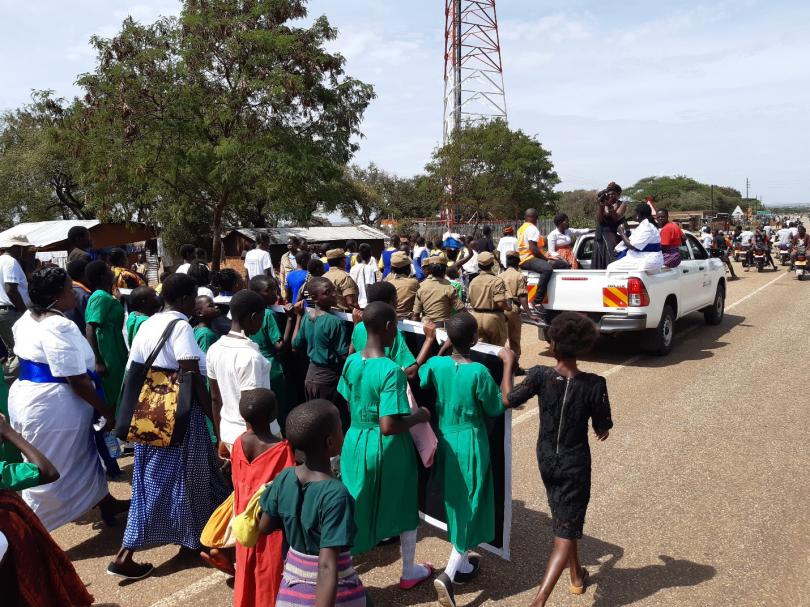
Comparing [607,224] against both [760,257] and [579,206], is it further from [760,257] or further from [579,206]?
[579,206]

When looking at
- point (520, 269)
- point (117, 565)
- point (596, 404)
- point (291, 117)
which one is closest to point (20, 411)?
point (117, 565)

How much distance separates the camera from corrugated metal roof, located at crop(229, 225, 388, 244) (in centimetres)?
3044

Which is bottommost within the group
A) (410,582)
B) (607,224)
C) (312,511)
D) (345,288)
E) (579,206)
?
(410,582)

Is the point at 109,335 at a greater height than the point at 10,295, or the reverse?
the point at 10,295

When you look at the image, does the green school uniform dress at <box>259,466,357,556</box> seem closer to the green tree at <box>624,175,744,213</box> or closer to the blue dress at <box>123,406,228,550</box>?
the blue dress at <box>123,406,228,550</box>

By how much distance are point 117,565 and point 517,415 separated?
4029mm

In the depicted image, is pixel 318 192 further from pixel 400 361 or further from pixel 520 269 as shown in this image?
pixel 400 361

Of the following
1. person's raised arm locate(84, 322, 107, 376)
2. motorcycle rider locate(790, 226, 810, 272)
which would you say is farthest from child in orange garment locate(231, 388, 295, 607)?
motorcycle rider locate(790, 226, 810, 272)

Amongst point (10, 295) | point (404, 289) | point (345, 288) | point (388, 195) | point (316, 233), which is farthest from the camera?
point (388, 195)

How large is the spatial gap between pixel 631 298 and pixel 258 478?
6396mm

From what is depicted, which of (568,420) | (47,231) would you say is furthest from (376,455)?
(47,231)

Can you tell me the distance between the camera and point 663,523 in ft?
14.0

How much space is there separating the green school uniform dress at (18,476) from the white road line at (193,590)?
1276mm

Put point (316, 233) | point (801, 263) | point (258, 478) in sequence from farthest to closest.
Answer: point (316, 233) → point (801, 263) → point (258, 478)
